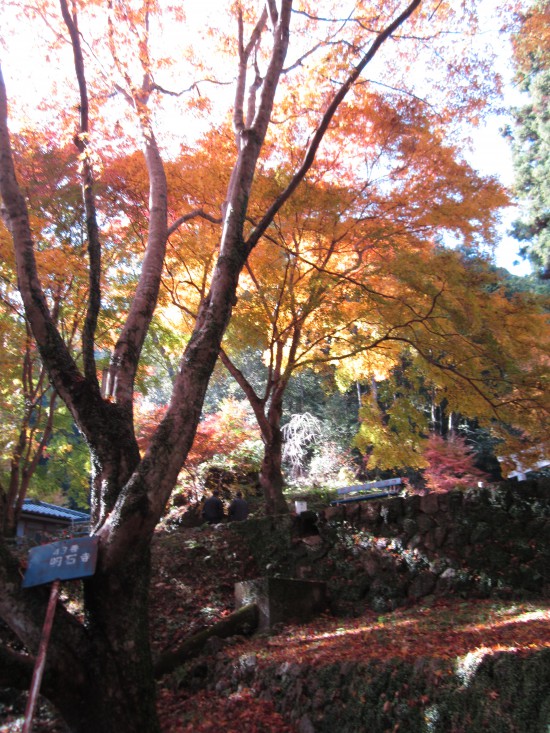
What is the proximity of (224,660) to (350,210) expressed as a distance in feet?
22.1

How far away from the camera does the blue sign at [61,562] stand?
338 centimetres

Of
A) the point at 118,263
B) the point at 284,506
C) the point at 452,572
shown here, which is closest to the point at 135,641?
the point at 452,572

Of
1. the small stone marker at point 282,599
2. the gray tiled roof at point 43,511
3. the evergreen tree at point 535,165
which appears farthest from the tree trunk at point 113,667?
the evergreen tree at point 535,165

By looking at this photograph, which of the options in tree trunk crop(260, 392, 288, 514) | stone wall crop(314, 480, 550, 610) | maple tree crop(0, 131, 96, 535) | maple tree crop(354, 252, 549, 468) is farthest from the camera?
tree trunk crop(260, 392, 288, 514)

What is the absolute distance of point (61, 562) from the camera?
3420 mm

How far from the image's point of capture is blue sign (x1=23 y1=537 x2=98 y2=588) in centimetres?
338

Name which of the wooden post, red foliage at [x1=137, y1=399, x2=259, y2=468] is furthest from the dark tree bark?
red foliage at [x1=137, y1=399, x2=259, y2=468]

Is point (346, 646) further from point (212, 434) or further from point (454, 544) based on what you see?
point (212, 434)

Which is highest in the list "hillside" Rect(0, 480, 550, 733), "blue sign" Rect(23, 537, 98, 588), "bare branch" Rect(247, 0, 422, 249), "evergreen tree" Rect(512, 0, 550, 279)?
"evergreen tree" Rect(512, 0, 550, 279)

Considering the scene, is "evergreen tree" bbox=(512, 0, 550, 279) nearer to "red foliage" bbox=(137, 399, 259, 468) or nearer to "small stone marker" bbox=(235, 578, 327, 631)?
"red foliage" bbox=(137, 399, 259, 468)

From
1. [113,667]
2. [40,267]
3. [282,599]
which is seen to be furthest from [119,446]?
[40,267]

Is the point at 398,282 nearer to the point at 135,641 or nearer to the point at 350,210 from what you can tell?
the point at 350,210

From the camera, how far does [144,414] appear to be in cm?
1497

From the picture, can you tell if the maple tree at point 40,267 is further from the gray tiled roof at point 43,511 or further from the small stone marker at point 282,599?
the gray tiled roof at point 43,511
